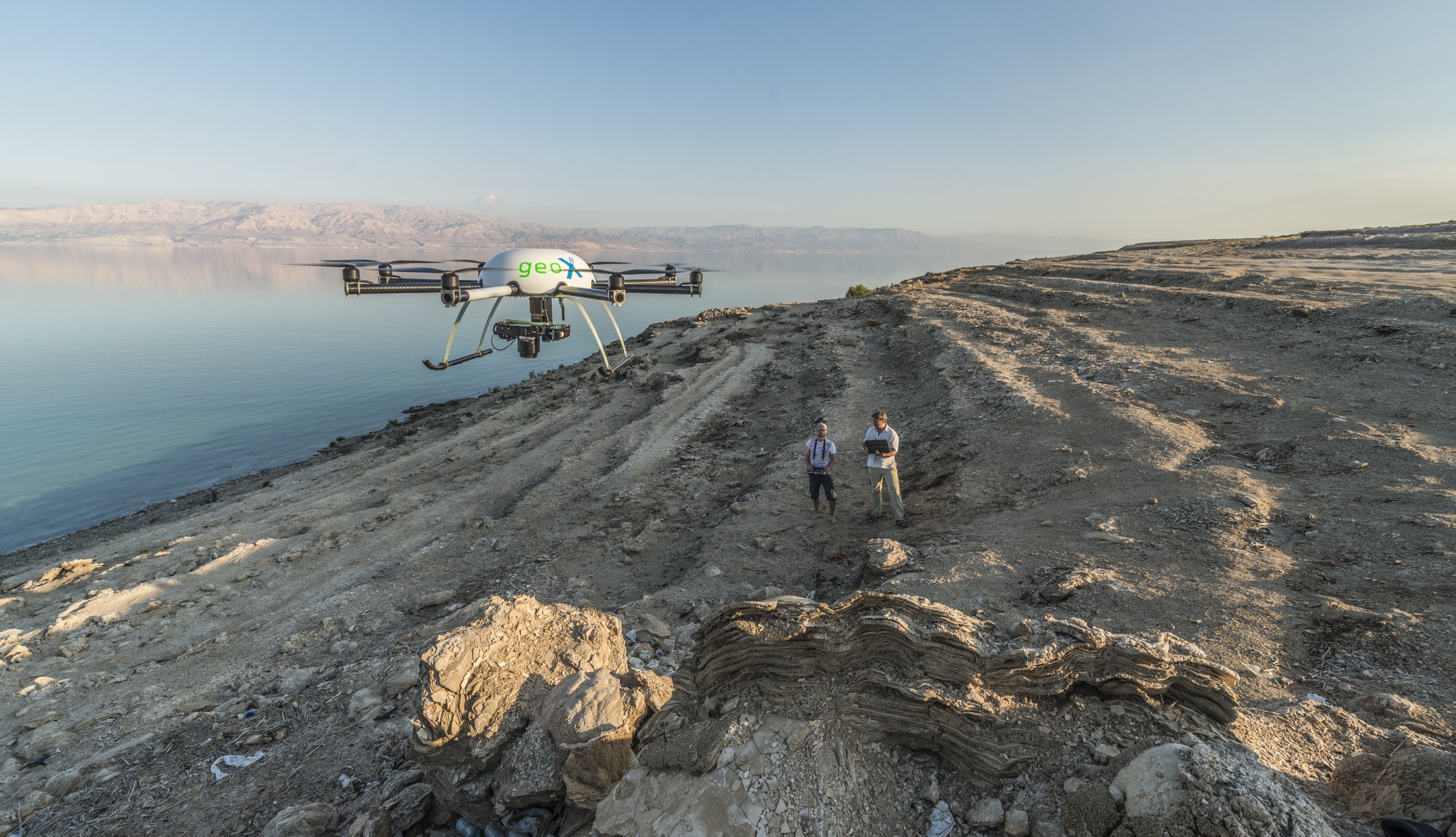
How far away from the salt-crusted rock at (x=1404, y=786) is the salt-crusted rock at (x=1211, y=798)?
0.35m

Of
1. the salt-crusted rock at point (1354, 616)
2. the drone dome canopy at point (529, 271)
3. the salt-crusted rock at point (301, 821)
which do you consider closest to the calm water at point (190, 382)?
the drone dome canopy at point (529, 271)

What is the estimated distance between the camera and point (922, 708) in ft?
15.0

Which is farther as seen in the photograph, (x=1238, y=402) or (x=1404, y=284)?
(x=1404, y=284)

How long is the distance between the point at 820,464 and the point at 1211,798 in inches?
287

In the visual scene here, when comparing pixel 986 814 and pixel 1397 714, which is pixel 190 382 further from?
pixel 1397 714

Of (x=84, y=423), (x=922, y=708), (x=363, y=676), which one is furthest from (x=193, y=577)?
(x=84, y=423)

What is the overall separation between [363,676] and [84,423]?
34702 millimetres

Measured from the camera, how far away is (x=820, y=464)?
10367 millimetres

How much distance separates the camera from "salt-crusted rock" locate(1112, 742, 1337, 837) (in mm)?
3123

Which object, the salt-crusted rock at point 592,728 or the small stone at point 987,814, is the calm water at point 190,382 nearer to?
the salt-crusted rock at point 592,728

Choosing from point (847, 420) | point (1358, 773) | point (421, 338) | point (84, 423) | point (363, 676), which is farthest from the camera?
point (421, 338)

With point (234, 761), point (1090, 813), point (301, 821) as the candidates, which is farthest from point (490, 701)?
point (1090, 813)

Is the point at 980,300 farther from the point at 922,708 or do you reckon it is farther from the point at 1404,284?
the point at 922,708

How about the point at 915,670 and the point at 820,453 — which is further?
the point at 820,453
